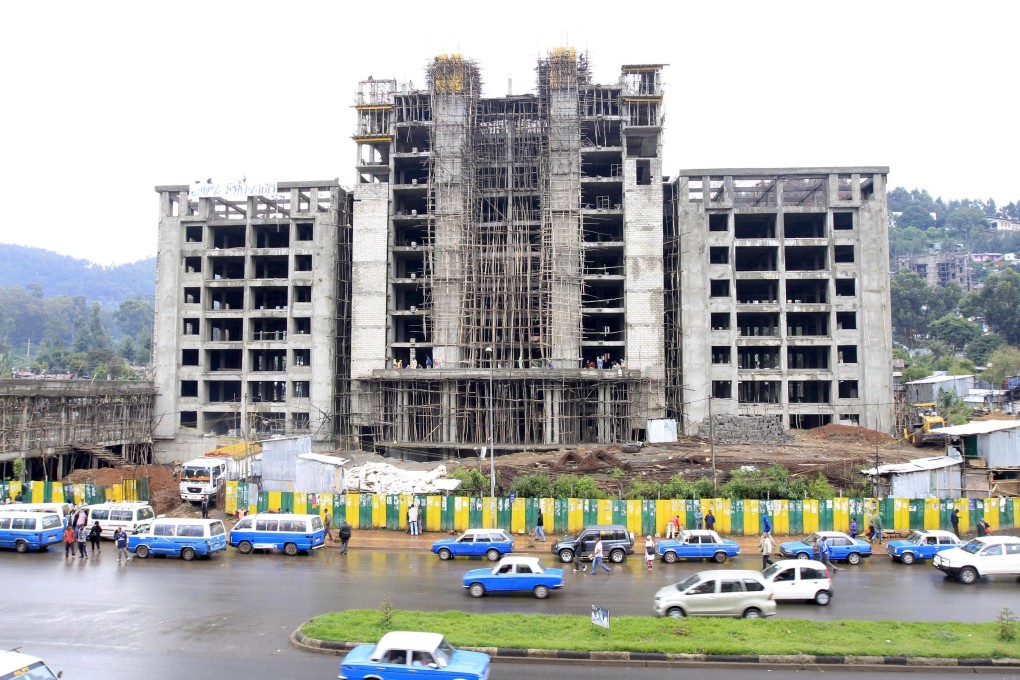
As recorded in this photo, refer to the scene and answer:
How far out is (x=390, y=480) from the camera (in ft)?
144

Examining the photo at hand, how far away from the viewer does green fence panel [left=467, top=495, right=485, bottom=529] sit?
121ft

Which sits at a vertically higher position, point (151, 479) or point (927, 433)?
point (927, 433)

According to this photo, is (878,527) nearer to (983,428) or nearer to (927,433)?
(983,428)

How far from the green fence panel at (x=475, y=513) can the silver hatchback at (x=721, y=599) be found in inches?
634

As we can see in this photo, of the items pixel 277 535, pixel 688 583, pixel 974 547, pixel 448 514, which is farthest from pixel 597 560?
pixel 277 535

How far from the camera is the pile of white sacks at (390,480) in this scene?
141 ft

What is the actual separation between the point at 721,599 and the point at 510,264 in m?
45.2

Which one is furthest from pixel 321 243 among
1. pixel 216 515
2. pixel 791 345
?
pixel 791 345

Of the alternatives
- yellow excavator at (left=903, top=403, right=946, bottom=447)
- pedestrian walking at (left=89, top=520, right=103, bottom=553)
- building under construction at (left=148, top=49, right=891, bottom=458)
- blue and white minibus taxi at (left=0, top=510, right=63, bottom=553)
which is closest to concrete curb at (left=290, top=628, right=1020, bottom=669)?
pedestrian walking at (left=89, top=520, right=103, bottom=553)

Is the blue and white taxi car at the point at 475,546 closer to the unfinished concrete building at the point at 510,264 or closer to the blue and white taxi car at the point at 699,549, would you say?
the blue and white taxi car at the point at 699,549

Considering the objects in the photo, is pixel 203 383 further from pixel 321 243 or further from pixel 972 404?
pixel 972 404

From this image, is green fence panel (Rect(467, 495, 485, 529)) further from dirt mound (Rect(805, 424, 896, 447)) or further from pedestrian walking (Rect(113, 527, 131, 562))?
dirt mound (Rect(805, 424, 896, 447))

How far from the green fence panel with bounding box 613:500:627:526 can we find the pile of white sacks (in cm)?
1033

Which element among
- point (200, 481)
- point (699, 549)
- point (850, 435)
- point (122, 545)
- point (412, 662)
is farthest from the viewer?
point (850, 435)
